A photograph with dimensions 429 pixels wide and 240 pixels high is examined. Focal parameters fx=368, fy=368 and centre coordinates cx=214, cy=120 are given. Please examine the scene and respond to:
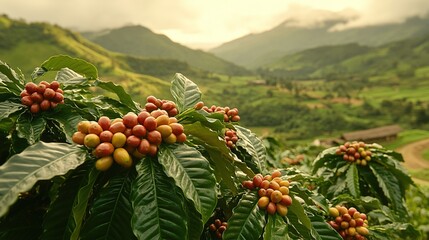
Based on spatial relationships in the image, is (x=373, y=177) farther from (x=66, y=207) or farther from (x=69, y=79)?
(x=66, y=207)

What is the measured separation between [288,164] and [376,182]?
488 centimetres

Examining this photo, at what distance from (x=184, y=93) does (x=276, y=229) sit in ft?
4.06

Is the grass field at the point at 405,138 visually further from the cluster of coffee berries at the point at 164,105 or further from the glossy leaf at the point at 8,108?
the glossy leaf at the point at 8,108

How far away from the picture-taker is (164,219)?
5.03ft

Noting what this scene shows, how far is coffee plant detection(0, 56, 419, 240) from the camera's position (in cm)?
153

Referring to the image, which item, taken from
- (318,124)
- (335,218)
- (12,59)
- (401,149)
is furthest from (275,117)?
(335,218)

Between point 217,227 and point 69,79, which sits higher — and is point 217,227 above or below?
below

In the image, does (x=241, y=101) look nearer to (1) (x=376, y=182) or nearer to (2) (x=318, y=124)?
(2) (x=318, y=124)

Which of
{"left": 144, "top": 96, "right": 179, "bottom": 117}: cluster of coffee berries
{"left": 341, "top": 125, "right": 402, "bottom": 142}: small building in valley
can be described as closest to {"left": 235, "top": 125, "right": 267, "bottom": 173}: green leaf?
{"left": 144, "top": 96, "right": 179, "bottom": 117}: cluster of coffee berries

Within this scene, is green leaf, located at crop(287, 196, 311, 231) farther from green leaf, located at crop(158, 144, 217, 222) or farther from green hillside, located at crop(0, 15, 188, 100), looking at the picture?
green hillside, located at crop(0, 15, 188, 100)

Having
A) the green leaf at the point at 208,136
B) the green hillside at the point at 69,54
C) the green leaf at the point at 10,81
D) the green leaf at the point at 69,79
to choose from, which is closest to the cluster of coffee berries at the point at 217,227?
the green leaf at the point at 208,136

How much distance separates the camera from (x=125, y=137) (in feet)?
5.24

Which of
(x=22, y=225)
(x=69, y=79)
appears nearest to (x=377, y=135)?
(x=69, y=79)

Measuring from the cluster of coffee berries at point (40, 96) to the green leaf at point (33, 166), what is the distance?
672mm
